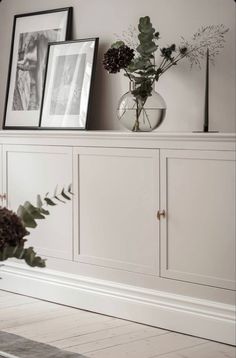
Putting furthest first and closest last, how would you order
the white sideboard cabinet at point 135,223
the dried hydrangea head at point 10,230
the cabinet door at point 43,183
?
the cabinet door at point 43,183 → the white sideboard cabinet at point 135,223 → the dried hydrangea head at point 10,230

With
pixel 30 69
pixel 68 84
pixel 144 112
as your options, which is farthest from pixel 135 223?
pixel 30 69

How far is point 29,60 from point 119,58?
3.38 ft

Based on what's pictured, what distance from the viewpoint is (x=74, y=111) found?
459cm

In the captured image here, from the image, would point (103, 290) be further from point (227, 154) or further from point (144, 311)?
point (227, 154)

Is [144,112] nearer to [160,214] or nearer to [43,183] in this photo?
[160,214]

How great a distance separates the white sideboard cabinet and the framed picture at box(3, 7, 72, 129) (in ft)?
1.37

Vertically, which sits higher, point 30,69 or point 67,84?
point 30,69

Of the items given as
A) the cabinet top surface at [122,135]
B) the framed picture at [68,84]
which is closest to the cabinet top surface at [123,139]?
the cabinet top surface at [122,135]

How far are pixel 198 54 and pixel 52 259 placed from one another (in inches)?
56.2

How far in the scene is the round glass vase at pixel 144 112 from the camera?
410cm

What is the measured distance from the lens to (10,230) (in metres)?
2.23

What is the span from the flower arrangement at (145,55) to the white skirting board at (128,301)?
89cm

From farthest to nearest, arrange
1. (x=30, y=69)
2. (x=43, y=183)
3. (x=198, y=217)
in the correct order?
(x=30, y=69), (x=43, y=183), (x=198, y=217)

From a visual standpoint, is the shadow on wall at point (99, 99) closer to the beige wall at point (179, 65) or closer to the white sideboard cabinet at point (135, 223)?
the beige wall at point (179, 65)
